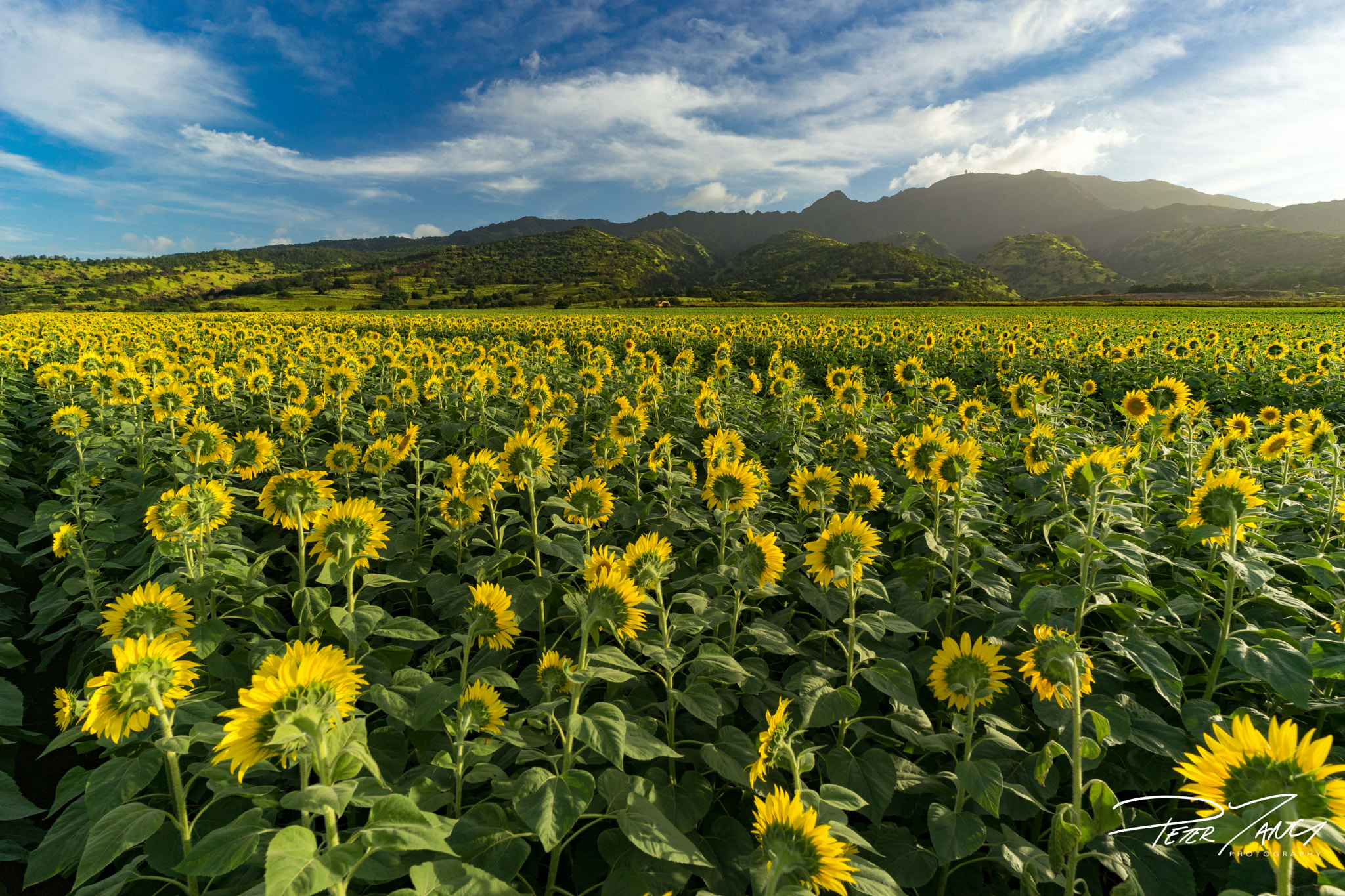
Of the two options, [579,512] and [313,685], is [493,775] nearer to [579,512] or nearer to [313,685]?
[313,685]

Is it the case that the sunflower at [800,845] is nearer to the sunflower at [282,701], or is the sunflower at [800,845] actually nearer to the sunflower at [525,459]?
the sunflower at [282,701]

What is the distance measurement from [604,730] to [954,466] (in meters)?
2.70

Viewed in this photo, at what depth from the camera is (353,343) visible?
562 inches

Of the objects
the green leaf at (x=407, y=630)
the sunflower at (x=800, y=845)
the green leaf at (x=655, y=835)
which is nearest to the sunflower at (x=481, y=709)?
the green leaf at (x=407, y=630)

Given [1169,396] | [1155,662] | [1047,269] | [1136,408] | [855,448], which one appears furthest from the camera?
[1047,269]

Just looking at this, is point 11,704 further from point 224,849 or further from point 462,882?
point 462,882

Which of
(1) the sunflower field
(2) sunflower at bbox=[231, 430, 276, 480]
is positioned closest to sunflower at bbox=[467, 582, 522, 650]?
(1) the sunflower field

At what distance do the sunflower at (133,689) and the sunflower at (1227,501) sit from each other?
456 centimetres

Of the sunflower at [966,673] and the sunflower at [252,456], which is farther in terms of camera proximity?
the sunflower at [252,456]

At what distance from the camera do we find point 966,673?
2377 mm

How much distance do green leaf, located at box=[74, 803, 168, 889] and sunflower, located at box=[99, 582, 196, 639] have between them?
74 cm

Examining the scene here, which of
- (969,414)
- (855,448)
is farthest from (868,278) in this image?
(855,448)

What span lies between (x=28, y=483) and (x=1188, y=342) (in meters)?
21.9

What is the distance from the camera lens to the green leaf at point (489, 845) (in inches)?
71.6
